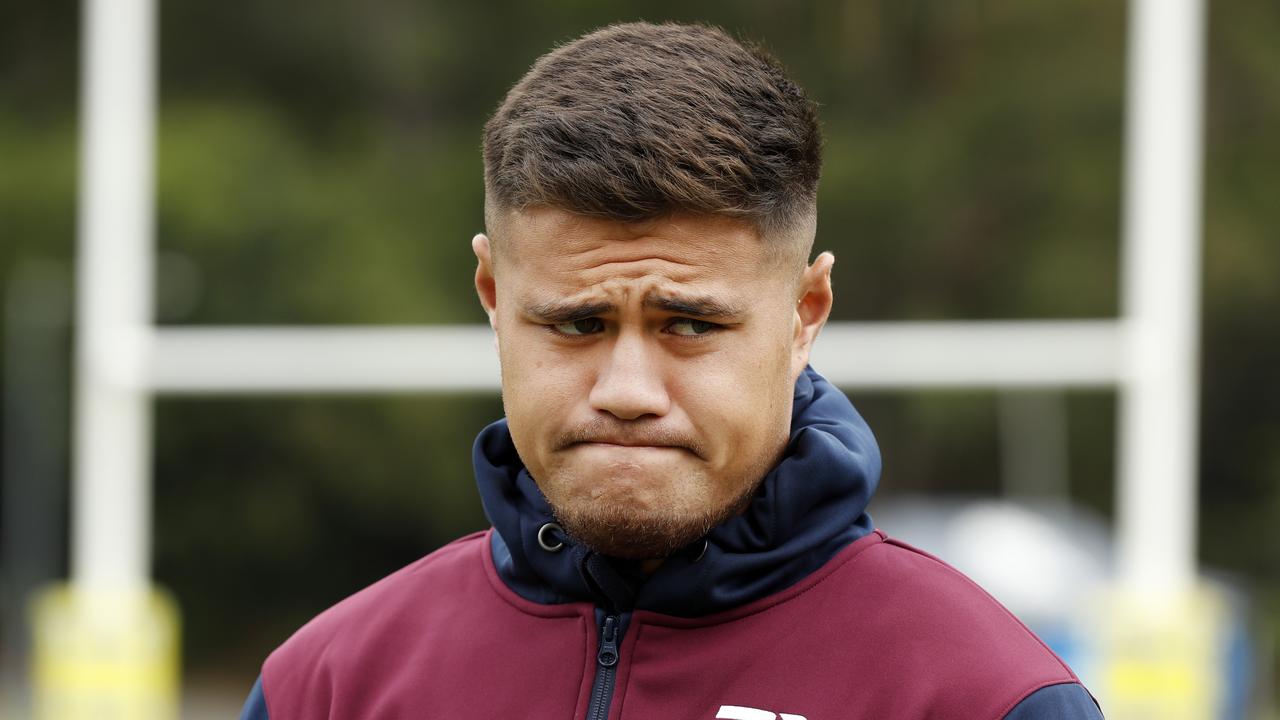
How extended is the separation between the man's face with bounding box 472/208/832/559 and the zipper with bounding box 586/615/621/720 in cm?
9

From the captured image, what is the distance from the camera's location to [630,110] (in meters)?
1.69

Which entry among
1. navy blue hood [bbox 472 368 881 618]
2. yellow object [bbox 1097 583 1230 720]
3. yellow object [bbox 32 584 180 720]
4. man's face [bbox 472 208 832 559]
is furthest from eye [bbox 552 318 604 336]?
yellow object [bbox 32 584 180 720]

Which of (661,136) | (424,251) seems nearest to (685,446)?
(661,136)

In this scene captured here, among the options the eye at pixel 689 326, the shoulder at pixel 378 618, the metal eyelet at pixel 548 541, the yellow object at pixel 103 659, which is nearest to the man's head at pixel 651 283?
the eye at pixel 689 326

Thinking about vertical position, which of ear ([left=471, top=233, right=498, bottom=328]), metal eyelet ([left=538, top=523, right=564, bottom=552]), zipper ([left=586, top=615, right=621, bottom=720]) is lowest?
zipper ([left=586, top=615, right=621, bottom=720])

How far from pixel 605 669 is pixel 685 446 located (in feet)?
0.81

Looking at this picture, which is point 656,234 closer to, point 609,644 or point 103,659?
point 609,644

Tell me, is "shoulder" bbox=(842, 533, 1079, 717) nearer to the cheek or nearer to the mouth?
the mouth

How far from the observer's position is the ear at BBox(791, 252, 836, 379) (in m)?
1.81

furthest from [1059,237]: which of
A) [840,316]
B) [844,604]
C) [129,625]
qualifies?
[844,604]

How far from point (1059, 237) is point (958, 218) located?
73cm

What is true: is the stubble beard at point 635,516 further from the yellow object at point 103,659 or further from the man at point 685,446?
the yellow object at point 103,659

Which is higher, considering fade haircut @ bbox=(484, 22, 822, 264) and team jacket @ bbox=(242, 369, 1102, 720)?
fade haircut @ bbox=(484, 22, 822, 264)

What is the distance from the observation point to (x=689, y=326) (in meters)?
1.71
